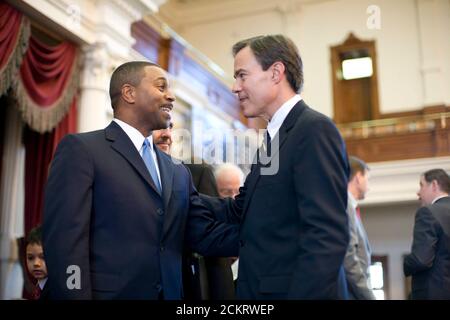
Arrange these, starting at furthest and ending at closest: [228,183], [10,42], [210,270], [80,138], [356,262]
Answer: [10,42] → [228,183] → [356,262] → [210,270] → [80,138]

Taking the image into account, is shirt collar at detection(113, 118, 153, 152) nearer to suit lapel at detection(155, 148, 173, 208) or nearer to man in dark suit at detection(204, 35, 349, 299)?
suit lapel at detection(155, 148, 173, 208)

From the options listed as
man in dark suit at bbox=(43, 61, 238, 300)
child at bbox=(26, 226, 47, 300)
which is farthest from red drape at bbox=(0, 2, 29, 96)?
man in dark suit at bbox=(43, 61, 238, 300)

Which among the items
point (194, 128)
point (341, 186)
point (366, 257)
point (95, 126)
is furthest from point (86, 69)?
point (341, 186)

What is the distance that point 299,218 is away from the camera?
1.77m

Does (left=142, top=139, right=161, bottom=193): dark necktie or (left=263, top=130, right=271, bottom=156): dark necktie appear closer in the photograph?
(left=263, top=130, right=271, bottom=156): dark necktie

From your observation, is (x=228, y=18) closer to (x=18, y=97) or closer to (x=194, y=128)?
(x=194, y=128)

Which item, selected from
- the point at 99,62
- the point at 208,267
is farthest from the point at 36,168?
the point at 208,267

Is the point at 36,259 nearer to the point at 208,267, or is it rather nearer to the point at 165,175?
the point at 208,267

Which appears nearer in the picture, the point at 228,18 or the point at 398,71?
the point at 398,71

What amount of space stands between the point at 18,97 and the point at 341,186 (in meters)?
3.64

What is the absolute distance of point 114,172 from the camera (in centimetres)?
204

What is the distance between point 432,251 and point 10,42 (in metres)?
3.72

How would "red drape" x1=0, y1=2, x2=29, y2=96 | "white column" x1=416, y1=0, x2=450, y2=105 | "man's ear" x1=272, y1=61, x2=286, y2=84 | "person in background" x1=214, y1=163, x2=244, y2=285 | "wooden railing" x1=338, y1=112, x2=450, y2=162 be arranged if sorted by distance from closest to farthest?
"man's ear" x1=272, y1=61, x2=286, y2=84
"person in background" x1=214, y1=163, x2=244, y2=285
"red drape" x1=0, y1=2, x2=29, y2=96
"wooden railing" x1=338, y1=112, x2=450, y2=162
"white column" x1=416, y1=0, x2=450, y2=105

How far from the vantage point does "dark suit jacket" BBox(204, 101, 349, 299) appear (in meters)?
1.62
